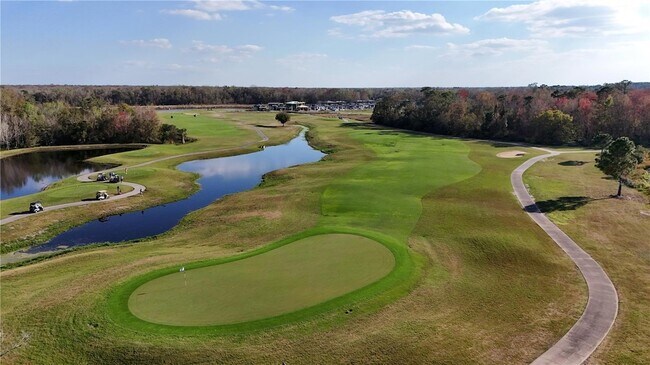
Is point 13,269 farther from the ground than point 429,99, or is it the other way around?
point 429,99

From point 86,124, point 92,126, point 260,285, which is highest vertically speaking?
point 86,124

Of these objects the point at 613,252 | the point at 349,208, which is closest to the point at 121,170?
the point at 349,208

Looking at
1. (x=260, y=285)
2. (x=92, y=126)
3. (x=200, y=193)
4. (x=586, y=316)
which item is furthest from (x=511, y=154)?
(x=92, y=126)

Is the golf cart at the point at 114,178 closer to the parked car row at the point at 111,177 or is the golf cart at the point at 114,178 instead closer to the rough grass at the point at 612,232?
the parked car row at the point at 111,177

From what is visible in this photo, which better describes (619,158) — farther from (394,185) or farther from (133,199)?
(133,199)

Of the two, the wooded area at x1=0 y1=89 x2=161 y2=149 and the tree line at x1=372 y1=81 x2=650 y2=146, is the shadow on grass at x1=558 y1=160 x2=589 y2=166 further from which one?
the wooded area at x1=0 y1=89 x2=161 y2=149

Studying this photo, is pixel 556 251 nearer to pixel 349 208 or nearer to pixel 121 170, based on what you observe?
pixel 349 208
